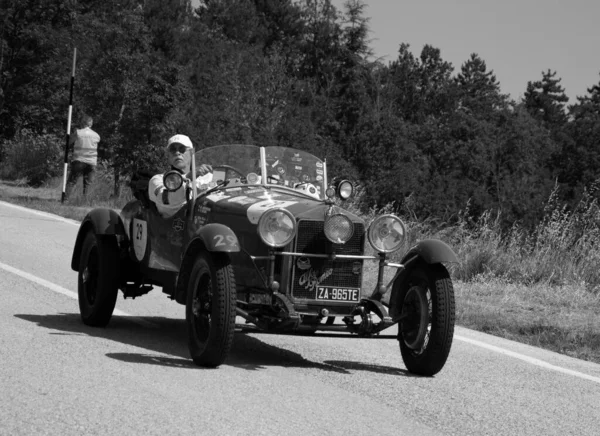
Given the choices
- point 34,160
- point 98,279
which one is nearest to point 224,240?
point 98,279

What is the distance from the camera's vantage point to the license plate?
24.8 feet

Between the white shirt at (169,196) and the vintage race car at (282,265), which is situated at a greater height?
the white shirt at (169,196)

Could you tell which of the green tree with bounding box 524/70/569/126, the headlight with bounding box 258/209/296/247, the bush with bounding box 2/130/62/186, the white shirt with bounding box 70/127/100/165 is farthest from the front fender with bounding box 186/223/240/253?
the green tree with bounding box 524/70/569/126

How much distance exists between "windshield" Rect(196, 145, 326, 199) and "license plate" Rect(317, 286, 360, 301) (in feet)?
3.67

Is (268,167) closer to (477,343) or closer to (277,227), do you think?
(277,227)

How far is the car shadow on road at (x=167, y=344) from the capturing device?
736 centimetres

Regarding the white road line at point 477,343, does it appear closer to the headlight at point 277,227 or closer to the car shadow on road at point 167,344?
the car shadow on road at point 167,344

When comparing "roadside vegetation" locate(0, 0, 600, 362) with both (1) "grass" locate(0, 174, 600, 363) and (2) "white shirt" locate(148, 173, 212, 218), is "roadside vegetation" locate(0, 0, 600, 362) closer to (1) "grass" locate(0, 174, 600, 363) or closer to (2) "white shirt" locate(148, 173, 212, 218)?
(1) "grass" locate(0, 174, 600, 363)

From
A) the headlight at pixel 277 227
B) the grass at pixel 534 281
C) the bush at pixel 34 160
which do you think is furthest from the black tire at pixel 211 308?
the bush at pixel 34 160

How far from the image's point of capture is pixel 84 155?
836 inches

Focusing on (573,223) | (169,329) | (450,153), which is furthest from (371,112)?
(169,329)

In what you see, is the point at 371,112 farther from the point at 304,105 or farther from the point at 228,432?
the point at 228,432

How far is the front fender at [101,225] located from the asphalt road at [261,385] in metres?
0.58

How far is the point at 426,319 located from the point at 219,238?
157 centimetres
